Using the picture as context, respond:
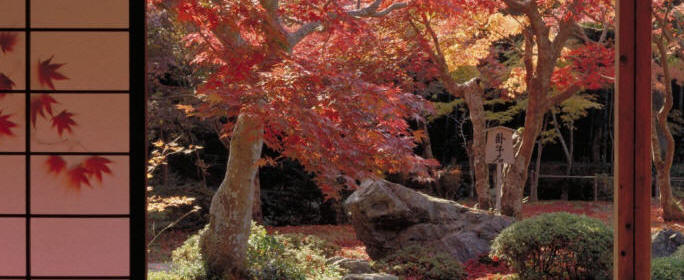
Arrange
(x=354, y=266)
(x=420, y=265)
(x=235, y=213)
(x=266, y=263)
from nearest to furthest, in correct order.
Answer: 1. (x=235, y=213)
2. (x=266, y=263)
3. (x=354, y=266)
4. (x=420, y=265)

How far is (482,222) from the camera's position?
20.7 ft

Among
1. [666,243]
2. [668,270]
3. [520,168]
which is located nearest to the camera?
[668,270]

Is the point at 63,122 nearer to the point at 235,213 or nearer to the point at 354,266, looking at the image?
the point at 235,213

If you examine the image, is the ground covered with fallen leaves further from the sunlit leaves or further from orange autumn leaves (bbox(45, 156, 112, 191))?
orange autumn leaves (bbox(45, 156, 112, 191))

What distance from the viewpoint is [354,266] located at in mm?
5312

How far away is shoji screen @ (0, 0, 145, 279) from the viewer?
188 cm

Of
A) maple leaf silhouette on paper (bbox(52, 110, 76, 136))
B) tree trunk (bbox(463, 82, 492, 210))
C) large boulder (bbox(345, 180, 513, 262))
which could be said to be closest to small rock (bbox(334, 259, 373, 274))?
large boulder (bbox(345, 180, 513, 262))

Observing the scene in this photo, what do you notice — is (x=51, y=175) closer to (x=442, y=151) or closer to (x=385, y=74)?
(x=385, y=74)

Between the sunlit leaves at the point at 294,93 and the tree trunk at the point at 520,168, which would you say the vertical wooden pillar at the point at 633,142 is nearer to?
the sunlit leaves at the point at 294,93

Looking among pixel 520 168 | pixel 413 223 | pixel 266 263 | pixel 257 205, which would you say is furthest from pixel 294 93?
pixel 257 205

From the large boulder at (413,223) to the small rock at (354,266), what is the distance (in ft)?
2.78

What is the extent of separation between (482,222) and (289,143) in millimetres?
2852

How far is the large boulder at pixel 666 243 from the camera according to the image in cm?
503

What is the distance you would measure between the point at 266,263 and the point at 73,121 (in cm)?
290
